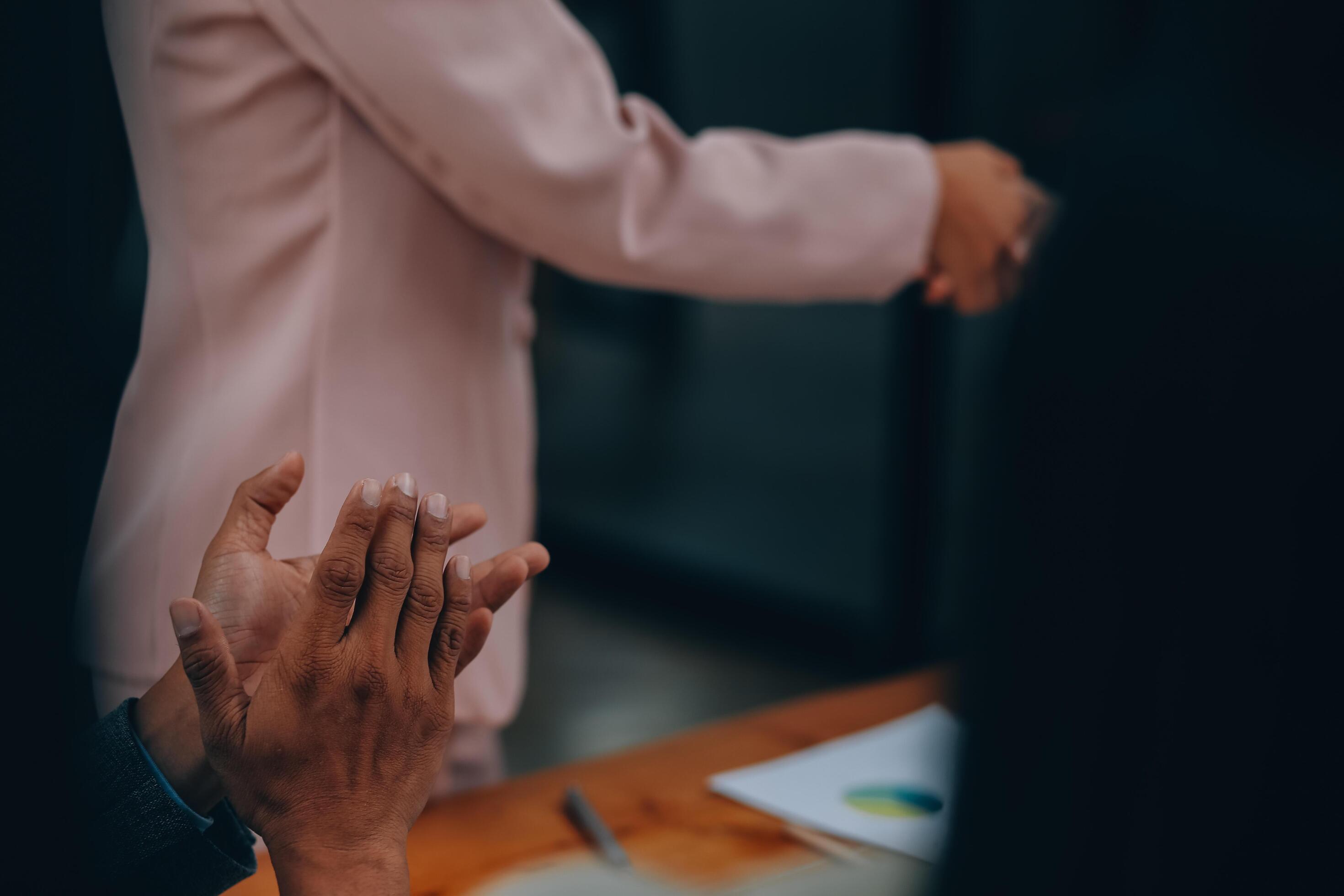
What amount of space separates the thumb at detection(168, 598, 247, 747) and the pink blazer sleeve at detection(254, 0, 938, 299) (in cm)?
28

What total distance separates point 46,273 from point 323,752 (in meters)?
0.16

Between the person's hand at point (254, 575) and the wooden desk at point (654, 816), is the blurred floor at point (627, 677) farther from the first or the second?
the person's hand at point (254, 575)

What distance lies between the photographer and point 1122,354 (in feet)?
0.79

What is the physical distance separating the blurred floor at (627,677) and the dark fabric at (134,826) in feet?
6.16

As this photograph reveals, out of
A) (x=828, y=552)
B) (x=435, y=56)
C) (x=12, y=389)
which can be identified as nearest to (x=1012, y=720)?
(x=12, y=389)

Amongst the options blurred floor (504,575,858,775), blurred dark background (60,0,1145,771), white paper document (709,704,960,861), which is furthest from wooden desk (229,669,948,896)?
blurred floor (504,575,858,775)

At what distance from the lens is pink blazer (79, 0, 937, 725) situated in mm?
423

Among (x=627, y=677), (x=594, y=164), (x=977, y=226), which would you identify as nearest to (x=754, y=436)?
(x=627, y=677)

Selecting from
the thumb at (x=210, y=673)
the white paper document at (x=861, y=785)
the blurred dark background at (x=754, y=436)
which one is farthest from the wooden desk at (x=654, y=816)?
the blurred dark background at (x=754, y=436)

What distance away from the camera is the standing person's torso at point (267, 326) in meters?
0.41

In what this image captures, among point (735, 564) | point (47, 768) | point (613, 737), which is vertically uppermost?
point (47, 768)

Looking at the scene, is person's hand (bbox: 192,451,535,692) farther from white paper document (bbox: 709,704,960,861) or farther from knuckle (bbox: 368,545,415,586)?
white paper document (bbox: 709,704,960,861)

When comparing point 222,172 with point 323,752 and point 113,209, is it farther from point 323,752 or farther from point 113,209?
point 323,752

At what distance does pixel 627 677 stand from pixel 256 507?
2430 millimetres
